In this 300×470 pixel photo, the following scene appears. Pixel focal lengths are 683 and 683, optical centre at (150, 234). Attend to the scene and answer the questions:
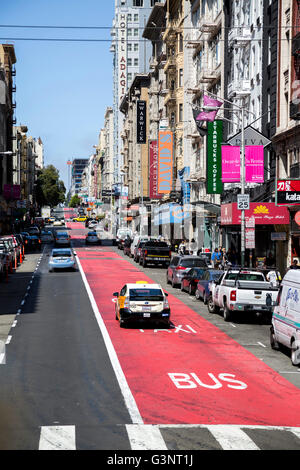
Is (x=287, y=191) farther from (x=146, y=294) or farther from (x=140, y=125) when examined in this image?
(x=140, y=125)

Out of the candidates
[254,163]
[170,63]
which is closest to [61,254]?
[254,163]

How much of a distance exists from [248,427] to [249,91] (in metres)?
39.2

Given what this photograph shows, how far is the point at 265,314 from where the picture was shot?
25.6 m

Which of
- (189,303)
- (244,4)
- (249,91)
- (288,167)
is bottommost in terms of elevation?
(189,303)

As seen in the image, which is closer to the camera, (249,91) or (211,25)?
(249,91)

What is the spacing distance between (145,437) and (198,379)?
5.40 m

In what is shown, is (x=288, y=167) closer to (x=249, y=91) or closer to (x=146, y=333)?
(x=249, y=91)

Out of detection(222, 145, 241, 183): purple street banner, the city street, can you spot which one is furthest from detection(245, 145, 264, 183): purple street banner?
the city street

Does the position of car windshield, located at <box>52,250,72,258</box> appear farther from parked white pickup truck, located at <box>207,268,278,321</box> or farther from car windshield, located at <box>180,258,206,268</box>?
parked white pickup truck, located at <box>207,268,278,321</box>

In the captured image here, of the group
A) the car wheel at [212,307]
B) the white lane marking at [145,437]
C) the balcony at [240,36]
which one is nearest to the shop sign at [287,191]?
the car wheel at [212,307]

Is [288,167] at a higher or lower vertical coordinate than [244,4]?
lower

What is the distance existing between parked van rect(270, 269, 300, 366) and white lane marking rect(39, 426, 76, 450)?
795 cm

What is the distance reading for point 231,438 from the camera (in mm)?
11289
